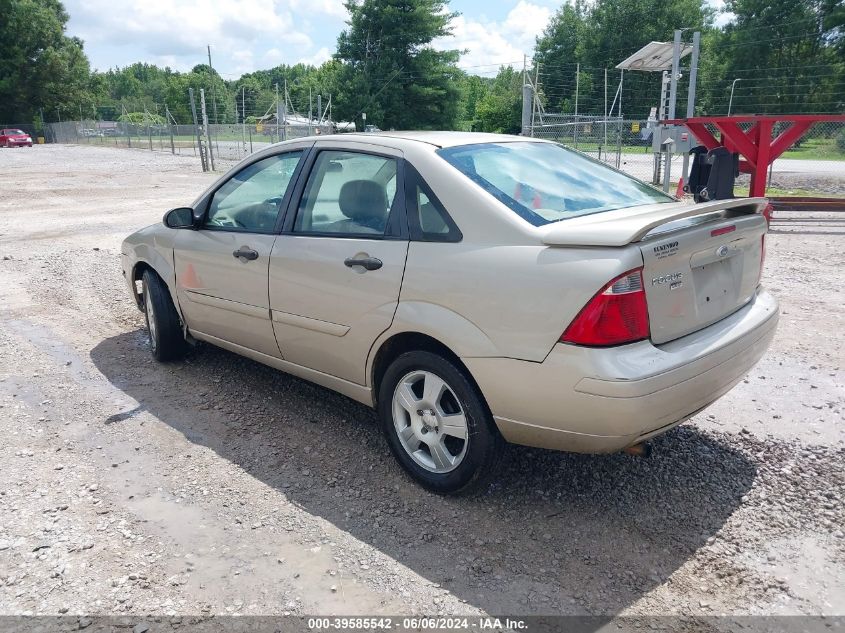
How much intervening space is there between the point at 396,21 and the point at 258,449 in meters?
46.0

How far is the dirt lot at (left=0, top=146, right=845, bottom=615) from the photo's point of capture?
8.81 ft

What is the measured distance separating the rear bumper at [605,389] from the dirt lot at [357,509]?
523mm

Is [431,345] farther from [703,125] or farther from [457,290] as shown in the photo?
[703,125]

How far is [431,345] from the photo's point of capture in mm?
3217

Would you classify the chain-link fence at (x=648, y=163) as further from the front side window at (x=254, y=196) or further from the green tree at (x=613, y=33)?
the green tree at (x=613, y=33)

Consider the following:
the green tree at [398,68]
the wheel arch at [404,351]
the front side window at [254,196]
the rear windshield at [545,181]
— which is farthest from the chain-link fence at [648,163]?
the green tree at [398,68]

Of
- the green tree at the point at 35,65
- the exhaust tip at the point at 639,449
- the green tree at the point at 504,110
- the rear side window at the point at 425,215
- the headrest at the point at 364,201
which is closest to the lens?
the exhaust tip at the point at 639,449

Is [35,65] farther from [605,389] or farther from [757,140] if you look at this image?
[605,389]

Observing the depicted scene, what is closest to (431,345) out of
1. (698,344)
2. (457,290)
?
(457,290)

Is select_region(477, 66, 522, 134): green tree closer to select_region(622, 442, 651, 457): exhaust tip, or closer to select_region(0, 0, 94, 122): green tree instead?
select_region(0, 0, 94, 122): green tree

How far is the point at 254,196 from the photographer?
14.6ft

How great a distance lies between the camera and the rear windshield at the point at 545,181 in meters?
3.22

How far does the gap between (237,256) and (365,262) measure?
115 cm

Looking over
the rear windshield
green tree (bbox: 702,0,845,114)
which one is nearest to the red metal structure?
the rear windshield
